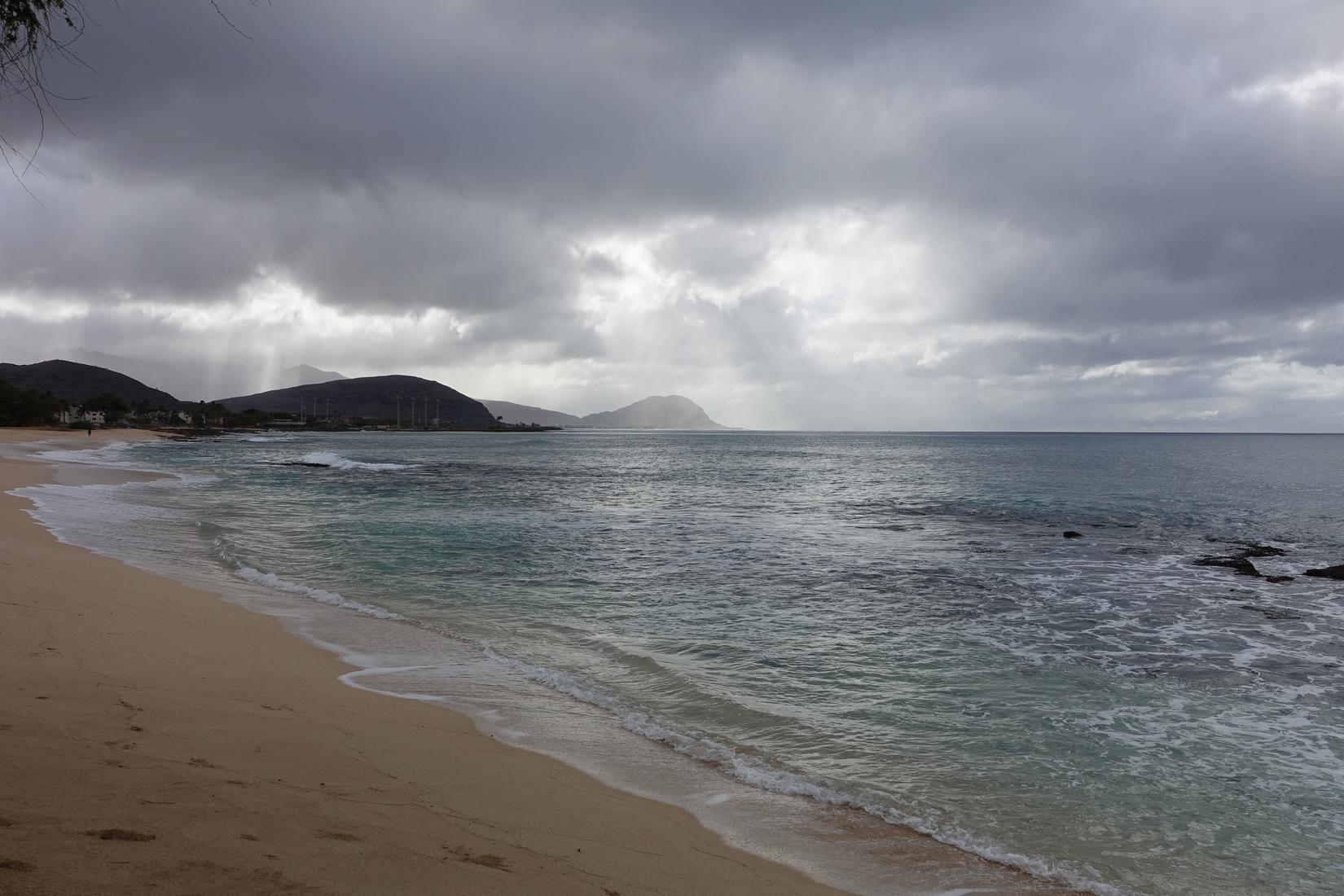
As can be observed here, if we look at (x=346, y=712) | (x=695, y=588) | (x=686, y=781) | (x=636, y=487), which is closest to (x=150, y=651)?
(x=346, y=712)

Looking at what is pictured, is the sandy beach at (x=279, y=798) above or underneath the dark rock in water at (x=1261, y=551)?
above

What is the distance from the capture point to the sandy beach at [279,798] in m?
3.89

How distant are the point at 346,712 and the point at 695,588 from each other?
9.78 metres

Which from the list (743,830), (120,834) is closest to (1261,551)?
(743,830)

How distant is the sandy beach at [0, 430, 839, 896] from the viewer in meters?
3.89

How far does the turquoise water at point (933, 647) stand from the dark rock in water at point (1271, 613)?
0.17 metres

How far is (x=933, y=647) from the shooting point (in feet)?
39.1

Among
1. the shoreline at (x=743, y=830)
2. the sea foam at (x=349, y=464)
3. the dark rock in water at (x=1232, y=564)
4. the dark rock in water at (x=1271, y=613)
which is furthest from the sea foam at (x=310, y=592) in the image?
the sea foam at (x=349, y=464)

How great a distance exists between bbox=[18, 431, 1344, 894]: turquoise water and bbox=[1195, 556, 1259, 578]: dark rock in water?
65cm

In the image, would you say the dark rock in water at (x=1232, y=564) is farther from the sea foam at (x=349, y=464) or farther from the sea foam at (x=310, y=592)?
the sea foam at (x=349, y=464)

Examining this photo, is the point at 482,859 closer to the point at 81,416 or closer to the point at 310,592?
the point at 310,592

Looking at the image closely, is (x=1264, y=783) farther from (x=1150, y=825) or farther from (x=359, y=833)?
Result: (x=359, y=833)

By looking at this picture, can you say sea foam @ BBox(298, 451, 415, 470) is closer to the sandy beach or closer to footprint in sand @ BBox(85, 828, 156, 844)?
the sandy beach

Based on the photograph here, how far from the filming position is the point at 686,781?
665 centimetres
